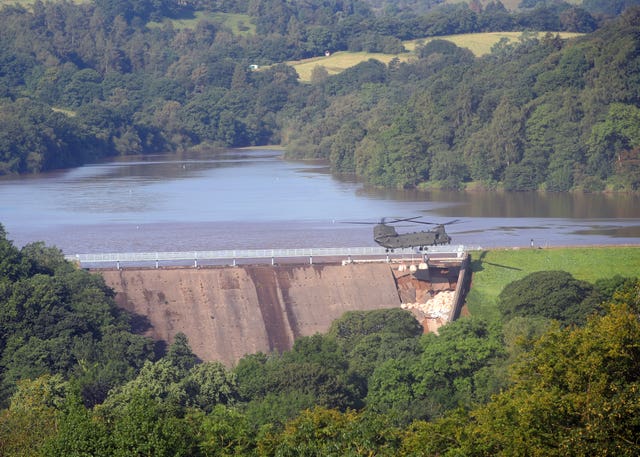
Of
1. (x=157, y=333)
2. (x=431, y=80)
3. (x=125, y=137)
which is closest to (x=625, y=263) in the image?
(x=157, y=333)

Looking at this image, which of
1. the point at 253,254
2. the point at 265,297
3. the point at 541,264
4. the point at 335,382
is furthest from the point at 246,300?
the point at 335,382

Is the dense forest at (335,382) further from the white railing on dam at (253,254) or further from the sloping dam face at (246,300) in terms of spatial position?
the white railing on dam at (253,254)

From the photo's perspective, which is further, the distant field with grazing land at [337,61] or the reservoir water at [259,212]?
the distant field with grazing land at [337,61]

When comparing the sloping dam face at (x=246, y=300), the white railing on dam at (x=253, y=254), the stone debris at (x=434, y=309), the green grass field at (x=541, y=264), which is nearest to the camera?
the sloping dam face at (x=246, y=300)

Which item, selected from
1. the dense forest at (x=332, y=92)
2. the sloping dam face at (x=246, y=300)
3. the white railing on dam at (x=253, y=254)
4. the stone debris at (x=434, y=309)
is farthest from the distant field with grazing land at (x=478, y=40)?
the sloping dam face at (x=246, y=300)

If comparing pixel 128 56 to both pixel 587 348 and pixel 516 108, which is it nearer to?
Result: pixel 516 108
